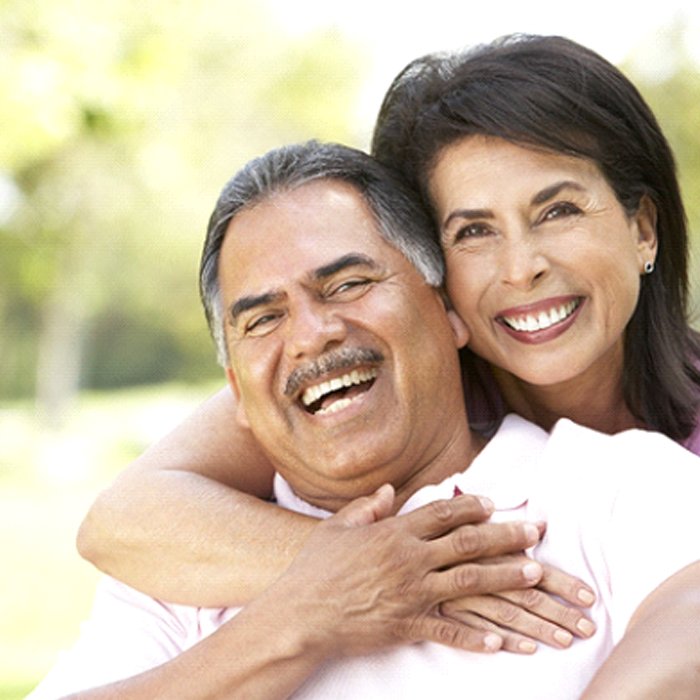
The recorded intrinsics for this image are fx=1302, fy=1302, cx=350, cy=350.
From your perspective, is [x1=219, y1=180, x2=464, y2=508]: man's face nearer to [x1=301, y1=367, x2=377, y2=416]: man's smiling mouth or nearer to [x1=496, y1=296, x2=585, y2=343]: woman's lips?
[x1=301, y1=367, x2=377, y2=416]: man's smiling mouth

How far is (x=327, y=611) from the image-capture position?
228 centimetres

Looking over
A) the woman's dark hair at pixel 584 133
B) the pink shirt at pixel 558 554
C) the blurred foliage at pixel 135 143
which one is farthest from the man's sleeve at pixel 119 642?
the blurred foliage at pixel 135 143

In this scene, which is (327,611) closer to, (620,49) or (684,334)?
(684,334)

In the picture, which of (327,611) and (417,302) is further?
(417,302)

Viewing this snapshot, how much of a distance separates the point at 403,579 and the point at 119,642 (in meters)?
0.71

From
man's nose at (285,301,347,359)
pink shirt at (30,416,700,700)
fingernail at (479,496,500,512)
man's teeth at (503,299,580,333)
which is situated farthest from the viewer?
man's teeth at (503,299,580,333)

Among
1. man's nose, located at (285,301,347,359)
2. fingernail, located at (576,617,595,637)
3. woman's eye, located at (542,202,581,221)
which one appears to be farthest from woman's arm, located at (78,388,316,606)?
woman's eye, located at (542,202,581,221)

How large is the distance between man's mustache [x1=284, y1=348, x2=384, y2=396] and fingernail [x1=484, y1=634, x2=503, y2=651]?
61 centimetres

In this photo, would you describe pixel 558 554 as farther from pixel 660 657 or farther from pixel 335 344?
pixel 335 344

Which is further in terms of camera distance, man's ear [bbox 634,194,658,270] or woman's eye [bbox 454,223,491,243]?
man's ear [bbox 634,194,658,270]

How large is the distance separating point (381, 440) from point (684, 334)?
989 mm

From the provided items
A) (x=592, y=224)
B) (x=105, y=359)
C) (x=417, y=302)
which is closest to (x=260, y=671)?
(x=417, y=302)

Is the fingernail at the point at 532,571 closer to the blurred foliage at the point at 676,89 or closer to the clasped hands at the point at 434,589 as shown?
the clasped hands at the point at 434,589

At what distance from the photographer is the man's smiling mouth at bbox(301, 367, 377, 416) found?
2.59m
